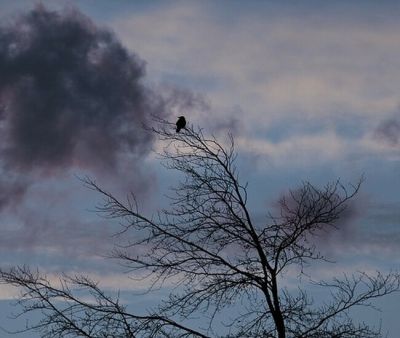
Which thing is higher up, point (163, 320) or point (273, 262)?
point (273, 262)

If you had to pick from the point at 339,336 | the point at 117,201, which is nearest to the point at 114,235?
the point at 117,201

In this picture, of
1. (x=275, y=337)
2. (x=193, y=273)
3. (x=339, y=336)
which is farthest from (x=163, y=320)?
(x=339, y=336)

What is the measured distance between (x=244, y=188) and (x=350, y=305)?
2.39 metres

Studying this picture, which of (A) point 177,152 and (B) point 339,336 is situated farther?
(A) point 177,152

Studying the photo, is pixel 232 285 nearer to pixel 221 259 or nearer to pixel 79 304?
pixel 221 259

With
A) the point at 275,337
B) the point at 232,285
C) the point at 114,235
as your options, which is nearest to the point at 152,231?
the point at 114,235

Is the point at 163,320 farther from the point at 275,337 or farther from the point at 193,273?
the point at 275,337

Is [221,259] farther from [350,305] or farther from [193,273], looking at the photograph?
[350,305]

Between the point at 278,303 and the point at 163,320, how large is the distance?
1.71m

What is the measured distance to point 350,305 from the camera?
11984mm

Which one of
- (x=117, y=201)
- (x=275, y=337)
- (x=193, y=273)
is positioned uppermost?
(x=117, y=201)

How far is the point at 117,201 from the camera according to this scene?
1211 cm

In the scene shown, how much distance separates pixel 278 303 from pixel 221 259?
1055mm

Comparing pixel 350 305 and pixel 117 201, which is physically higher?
pixel 117 201
